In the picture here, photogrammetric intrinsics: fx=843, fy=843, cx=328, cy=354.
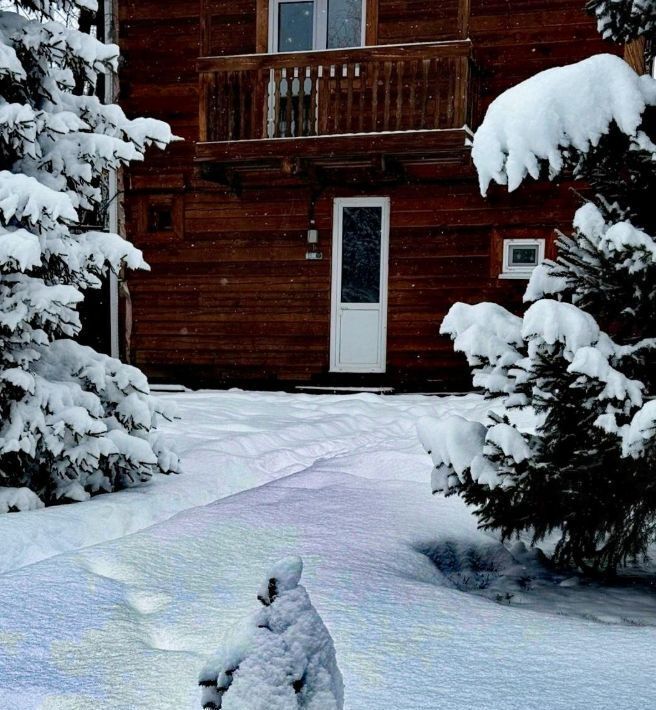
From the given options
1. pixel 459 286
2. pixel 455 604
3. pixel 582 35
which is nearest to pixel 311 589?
pixel 455 604

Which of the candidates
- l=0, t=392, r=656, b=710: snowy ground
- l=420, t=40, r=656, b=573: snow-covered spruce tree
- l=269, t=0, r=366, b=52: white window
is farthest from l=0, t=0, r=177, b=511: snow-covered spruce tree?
l=269, t=0, r=366, b=52: white window

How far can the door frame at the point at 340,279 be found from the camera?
12.4 meters

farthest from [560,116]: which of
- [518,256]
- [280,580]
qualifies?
[518,256]

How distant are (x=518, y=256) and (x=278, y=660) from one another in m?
11.0

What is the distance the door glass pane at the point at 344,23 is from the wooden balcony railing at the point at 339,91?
1220 millimetres

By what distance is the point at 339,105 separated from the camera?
11.3 m

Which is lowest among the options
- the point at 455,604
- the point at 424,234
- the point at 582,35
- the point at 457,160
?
the point at 455,604

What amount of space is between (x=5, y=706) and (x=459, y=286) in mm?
10525

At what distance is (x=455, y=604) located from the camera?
280 centimetres

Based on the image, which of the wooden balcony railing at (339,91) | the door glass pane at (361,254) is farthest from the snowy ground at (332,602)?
the door glass pane at (361,254)

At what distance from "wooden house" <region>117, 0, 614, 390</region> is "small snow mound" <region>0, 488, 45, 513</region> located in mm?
7788

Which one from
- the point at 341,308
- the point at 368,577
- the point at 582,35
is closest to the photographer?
the point at 368,577

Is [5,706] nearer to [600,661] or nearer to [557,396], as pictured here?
[600,661]

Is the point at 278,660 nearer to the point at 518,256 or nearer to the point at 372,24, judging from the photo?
the point at 518,256
